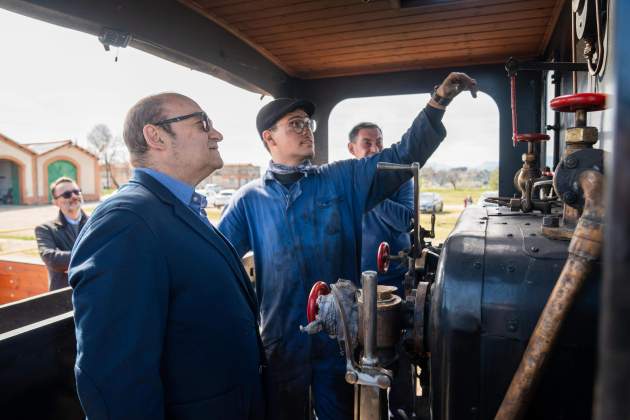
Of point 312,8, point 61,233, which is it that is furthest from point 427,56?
point 61,233

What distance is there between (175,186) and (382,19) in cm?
193

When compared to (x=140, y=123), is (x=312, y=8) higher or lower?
higher

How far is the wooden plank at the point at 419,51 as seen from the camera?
10.4 feet

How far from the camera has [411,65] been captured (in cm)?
363

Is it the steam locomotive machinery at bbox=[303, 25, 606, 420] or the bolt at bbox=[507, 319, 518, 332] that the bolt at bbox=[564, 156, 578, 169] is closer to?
the steam locomotive machinery at bbox=[303, 25, 606, 420]

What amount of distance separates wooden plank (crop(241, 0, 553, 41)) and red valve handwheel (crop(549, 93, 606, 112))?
74.5 inches

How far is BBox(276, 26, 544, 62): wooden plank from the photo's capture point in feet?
9.84

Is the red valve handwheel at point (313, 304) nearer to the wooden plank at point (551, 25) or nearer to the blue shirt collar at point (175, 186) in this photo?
the blue shirt collar at point (175, 186)

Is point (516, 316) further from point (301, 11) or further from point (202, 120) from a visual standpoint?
point (301, 11)

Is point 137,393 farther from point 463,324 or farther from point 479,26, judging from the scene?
point 479,26

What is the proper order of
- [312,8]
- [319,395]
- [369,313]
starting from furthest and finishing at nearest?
[312,8] < [319,395] < [369,313]

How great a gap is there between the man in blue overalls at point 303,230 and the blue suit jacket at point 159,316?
501mm

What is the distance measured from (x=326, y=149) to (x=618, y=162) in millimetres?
3804

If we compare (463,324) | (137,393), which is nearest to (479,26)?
(463,324)
